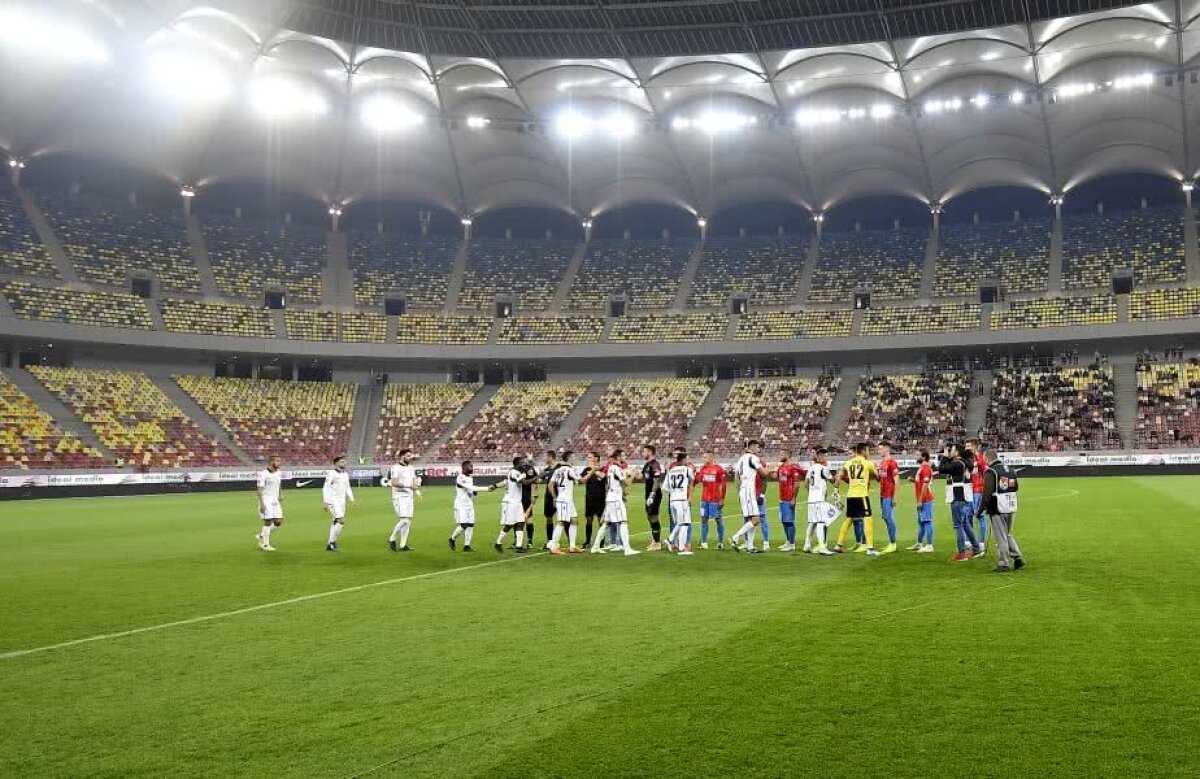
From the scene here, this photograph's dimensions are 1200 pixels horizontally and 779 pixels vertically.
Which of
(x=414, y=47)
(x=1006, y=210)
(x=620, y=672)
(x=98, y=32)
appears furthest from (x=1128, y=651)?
(x=1006, y=210)

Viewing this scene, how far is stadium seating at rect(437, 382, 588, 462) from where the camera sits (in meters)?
55.7

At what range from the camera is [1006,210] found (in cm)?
6438

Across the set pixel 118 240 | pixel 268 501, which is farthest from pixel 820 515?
pixel 118 240

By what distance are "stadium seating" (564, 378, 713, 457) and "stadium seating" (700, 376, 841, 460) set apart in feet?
7.14

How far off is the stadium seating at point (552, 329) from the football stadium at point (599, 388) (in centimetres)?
32

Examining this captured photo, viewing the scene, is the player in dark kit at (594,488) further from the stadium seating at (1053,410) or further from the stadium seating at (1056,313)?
the stadium seating at (1056,313)

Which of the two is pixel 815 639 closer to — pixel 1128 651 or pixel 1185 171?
pixel 1128 651

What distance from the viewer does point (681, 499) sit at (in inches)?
667

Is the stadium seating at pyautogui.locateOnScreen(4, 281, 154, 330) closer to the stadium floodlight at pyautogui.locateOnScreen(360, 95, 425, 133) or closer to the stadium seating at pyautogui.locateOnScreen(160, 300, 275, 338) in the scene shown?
the stadium seating at pyautogui.locateOnScreen(160, 300, 275, 338)

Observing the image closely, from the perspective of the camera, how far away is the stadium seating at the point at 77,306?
49.5 meters

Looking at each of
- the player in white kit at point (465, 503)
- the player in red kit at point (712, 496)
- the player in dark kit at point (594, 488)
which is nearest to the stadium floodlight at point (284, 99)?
the player in white kit at point (465, 503)

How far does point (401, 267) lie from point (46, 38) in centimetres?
2631

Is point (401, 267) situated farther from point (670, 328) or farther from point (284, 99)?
point (670, 328)

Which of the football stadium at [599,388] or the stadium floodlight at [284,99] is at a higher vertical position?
the stadium floodlight at [284,99]
